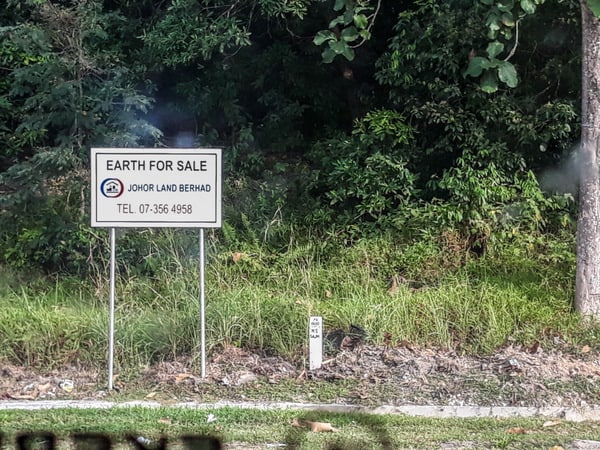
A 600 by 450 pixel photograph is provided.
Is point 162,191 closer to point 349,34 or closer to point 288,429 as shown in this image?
point 349,34

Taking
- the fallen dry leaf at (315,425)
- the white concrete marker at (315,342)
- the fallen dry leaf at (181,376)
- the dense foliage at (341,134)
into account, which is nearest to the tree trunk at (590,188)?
the dense foliage at (341,134)

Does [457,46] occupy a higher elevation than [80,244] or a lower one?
higher

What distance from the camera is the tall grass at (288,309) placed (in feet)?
23.4

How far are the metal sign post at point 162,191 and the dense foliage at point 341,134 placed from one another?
2.77 metres

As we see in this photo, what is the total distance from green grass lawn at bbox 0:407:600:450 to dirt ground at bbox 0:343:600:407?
392 millimetres

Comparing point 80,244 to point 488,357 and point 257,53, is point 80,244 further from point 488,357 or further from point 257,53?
point 488,357

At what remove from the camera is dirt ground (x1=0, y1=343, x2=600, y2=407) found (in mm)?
6152

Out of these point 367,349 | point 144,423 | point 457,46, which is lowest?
point 144,423

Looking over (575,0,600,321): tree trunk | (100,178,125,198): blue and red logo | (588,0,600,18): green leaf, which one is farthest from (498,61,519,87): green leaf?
(100,178,125,198): blue and red logo

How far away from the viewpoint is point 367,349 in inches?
274

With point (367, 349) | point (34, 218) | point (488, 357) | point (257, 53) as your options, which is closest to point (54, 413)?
point (367, 349)

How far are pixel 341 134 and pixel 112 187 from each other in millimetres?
5588

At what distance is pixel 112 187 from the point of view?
6.74 metres

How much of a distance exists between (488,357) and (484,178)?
355cm
